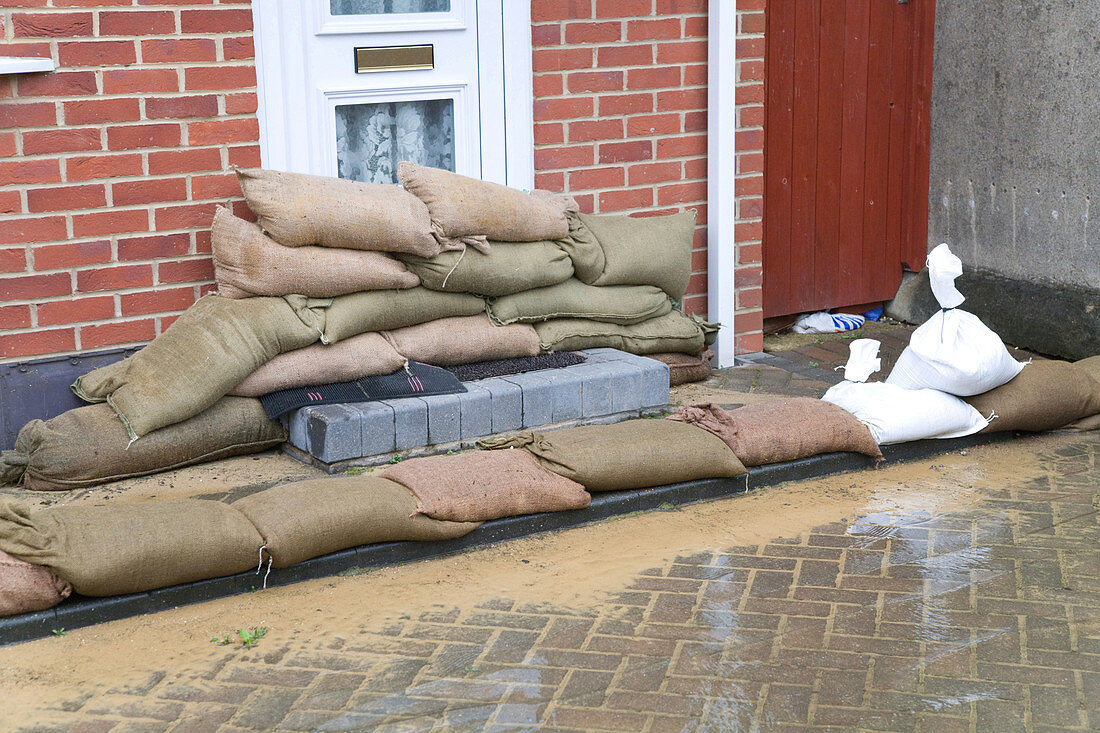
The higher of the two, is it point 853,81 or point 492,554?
point 853,81

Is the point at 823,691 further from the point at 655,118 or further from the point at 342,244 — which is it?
the point at 655,118

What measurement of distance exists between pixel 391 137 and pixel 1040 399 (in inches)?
131

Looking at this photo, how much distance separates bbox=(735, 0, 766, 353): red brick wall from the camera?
6598mm

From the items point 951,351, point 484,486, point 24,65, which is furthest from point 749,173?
point 24,65

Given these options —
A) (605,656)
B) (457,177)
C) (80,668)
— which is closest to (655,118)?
(457,177)

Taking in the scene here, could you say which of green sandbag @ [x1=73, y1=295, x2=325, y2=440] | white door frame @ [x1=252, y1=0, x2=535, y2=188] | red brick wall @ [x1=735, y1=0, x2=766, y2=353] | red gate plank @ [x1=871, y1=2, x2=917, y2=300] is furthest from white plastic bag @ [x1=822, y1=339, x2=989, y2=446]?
red gate plank @ [x1=871, y1=2, x2=917, y2=300]

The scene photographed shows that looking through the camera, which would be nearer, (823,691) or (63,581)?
(823,691)

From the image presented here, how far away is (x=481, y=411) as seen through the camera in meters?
5.25

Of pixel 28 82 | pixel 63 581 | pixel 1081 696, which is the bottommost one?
A: pixel 1081 696

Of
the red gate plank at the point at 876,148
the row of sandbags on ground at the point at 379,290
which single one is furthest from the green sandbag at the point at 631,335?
the red gate plank at the point at 876,148

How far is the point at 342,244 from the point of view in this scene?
17.2 feet

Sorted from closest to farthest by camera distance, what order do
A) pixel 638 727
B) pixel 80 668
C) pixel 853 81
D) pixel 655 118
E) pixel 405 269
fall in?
pixel 638 727
pixel 80 668
pixel 405 269
pixel 655 118
pixel 853 81

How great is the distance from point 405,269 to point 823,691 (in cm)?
279

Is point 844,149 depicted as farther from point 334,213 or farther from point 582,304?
point 334,213
